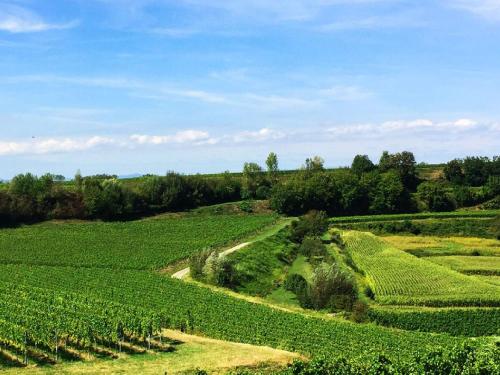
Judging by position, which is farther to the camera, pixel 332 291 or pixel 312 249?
pixel 312 249

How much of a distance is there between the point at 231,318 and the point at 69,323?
43.2 feet

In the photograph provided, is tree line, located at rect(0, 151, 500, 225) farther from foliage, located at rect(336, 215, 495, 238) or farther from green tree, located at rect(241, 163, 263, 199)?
foliage, located at rect(336, 215, 495, 238)

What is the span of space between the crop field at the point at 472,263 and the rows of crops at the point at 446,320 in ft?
60.4

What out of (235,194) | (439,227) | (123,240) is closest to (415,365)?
(123,240)

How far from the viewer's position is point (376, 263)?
66.5 metres

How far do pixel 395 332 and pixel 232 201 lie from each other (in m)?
92.0

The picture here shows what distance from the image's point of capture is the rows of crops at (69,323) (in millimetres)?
37250

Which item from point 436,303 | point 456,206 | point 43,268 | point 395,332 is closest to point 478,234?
point 456,206

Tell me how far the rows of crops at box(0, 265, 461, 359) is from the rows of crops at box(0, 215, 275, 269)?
884cm

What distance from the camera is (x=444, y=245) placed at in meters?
84.9

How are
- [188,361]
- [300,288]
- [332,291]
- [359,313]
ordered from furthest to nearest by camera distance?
[300,288]
[332,291]
[359,313]
[188,361]

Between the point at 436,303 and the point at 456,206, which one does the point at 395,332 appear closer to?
the point at 436,303

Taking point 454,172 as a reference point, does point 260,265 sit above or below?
below

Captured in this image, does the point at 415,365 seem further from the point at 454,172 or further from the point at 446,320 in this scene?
the point at 454,172
